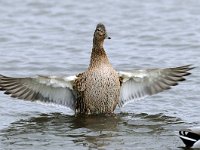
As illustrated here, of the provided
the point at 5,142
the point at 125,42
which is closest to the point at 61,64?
the point at 125,42

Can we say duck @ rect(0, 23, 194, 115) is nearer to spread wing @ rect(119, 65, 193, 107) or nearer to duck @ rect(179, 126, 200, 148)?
spread wing @ rect(119, 65, 193, 107)

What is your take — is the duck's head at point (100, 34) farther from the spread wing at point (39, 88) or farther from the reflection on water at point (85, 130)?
the reflection on water at point (85, 130)

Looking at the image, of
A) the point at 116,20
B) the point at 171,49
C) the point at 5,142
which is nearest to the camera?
the point at 5,142

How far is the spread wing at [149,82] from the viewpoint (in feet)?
37.5

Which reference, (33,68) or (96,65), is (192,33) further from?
(96,65)

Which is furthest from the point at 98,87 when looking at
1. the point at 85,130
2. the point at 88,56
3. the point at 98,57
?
the point at 88,56

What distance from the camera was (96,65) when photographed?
11258 mm

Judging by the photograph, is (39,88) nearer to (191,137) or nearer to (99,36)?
(99,36)

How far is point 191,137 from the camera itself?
8953mm

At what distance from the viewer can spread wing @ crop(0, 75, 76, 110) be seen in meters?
11.1

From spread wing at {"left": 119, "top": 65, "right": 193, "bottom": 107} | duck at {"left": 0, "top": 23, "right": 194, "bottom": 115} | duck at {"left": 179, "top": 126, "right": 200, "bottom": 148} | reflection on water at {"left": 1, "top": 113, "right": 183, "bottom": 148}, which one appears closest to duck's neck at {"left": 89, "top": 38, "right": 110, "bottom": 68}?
duck at {"left": 0, "top": 23, "right": 194, "bottom": 115}

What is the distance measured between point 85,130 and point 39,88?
1186 millimetres

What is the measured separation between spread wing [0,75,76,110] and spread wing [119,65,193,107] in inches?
30.4

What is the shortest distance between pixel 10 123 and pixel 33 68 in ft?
10.3
